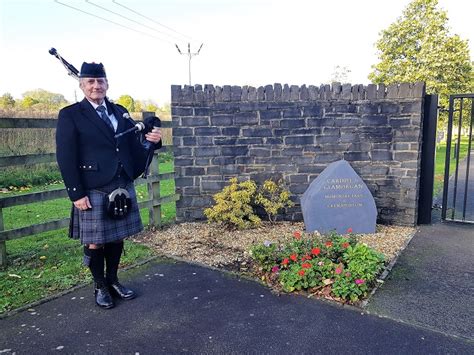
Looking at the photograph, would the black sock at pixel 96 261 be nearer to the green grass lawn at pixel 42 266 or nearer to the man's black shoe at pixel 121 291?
the man's black shoe at pixel 121 291

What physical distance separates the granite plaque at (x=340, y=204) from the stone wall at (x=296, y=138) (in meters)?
0.52

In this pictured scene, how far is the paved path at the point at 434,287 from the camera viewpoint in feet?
9.87

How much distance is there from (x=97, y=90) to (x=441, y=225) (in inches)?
204

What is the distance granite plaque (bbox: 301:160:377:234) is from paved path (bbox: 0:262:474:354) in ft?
6.46

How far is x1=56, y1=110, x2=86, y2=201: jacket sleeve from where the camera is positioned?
2.90 metres

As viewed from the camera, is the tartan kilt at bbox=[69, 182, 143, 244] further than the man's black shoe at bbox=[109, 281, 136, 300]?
No

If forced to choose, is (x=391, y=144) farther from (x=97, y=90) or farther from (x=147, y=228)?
(x=97, y=90)

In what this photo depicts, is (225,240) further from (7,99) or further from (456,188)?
(7,99)

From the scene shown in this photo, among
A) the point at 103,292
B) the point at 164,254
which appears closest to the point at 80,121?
the point at 103,292

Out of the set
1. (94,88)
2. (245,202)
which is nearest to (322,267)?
(245,202)

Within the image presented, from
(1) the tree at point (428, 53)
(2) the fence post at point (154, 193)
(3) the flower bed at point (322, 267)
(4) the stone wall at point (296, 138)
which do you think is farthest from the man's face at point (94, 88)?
(1) the tree at point (428, 53)

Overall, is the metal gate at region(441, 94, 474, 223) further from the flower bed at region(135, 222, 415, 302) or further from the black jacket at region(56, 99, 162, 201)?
the black jacket at region(56, 99, 162, 201)

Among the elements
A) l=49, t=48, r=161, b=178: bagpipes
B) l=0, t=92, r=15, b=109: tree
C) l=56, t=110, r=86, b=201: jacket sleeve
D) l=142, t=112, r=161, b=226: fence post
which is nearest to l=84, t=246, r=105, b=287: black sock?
l=56, t=110, r=86, b=201: jacket sleeve

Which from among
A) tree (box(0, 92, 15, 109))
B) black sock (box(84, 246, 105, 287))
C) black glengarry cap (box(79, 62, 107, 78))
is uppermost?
tree (box(0, 92, 15, 109))
